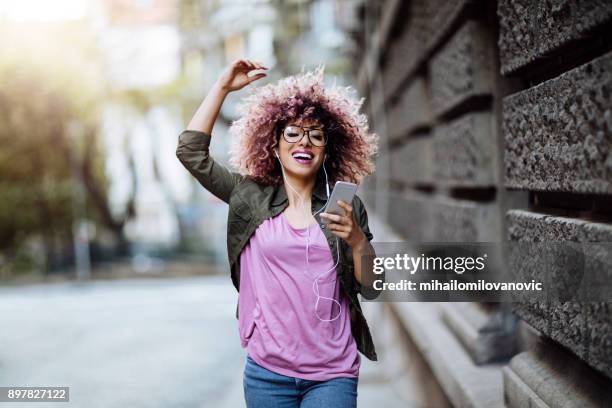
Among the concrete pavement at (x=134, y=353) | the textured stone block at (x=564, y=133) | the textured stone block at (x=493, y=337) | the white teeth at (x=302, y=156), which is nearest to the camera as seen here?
the textured stone block at (x=564, y=133)

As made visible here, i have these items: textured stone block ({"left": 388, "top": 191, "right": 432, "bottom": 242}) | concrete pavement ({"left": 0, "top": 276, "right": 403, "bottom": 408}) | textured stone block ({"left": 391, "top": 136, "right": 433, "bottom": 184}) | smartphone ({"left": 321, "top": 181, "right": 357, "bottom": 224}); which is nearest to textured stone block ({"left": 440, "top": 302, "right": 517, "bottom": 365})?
concrete pavement ({"left": 0, "top": 276, "right": 403, "bottom": 408})

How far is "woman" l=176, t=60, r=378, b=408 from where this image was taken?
2375 mm

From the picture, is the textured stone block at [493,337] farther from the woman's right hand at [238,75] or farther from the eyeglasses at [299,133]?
the woman's right hand at [238,75]

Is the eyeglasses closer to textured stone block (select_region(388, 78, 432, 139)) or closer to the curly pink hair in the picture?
the curly pink hair

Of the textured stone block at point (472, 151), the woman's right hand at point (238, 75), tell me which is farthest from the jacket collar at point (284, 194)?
the textured stone block at point (472, 151)

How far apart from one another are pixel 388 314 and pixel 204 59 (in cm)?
2114

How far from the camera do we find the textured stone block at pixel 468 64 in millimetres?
3834

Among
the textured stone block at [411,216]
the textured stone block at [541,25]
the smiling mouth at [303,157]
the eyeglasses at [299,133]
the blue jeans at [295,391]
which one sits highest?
the textured stone block at [541,25]

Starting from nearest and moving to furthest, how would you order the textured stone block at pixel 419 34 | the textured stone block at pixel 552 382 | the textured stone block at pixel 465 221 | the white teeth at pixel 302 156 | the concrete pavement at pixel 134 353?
the textured stone block at pixel 552 382 < the white teeth at pixel 302 156 < the textured stone block at pixel 465 221 < the textured stone block at pixel 419 34 < the concrete pavement at pixel 134 353

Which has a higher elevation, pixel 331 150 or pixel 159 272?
pixel 331 150

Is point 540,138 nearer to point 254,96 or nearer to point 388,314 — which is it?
point 254,96

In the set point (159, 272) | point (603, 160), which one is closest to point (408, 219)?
point (603, 160)

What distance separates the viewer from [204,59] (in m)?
27.6

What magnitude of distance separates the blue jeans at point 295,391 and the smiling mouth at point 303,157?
653 millimetres
